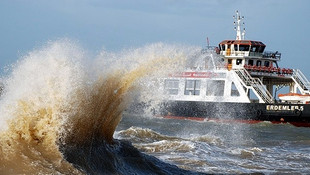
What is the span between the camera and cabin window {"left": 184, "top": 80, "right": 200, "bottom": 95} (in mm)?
31922

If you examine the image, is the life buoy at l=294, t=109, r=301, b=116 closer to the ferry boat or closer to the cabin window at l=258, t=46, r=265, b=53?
the ferry boat

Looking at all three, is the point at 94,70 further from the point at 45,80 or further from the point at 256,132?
the point at 256,132

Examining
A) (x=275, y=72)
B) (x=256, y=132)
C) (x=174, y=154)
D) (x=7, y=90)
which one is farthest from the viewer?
(x=275, y=72)

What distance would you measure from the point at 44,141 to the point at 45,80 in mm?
867

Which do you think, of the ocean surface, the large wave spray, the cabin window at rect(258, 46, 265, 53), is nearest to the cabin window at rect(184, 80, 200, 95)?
the cabin window at rect(258, 46, 265, 53)

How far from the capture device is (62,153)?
23.5 ft

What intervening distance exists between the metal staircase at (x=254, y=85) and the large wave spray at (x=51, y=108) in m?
21.7

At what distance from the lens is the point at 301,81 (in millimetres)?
31672

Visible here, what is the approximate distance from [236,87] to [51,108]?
2410cm

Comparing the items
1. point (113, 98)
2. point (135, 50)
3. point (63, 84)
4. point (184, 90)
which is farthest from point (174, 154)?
point (184, 90)

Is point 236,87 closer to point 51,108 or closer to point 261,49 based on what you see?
point 261,49

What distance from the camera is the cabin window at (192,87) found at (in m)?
31.9

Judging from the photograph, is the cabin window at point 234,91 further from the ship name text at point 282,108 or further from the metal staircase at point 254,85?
the ship name text at point 282,108

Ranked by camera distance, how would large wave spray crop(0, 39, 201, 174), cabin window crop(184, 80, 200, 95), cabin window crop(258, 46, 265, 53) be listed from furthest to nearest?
cabin window crop(258, 46, 265, 53) → cabin window crop(184, 80, 200, 95) → large wave spray crop(0, 39, 201, 174)
